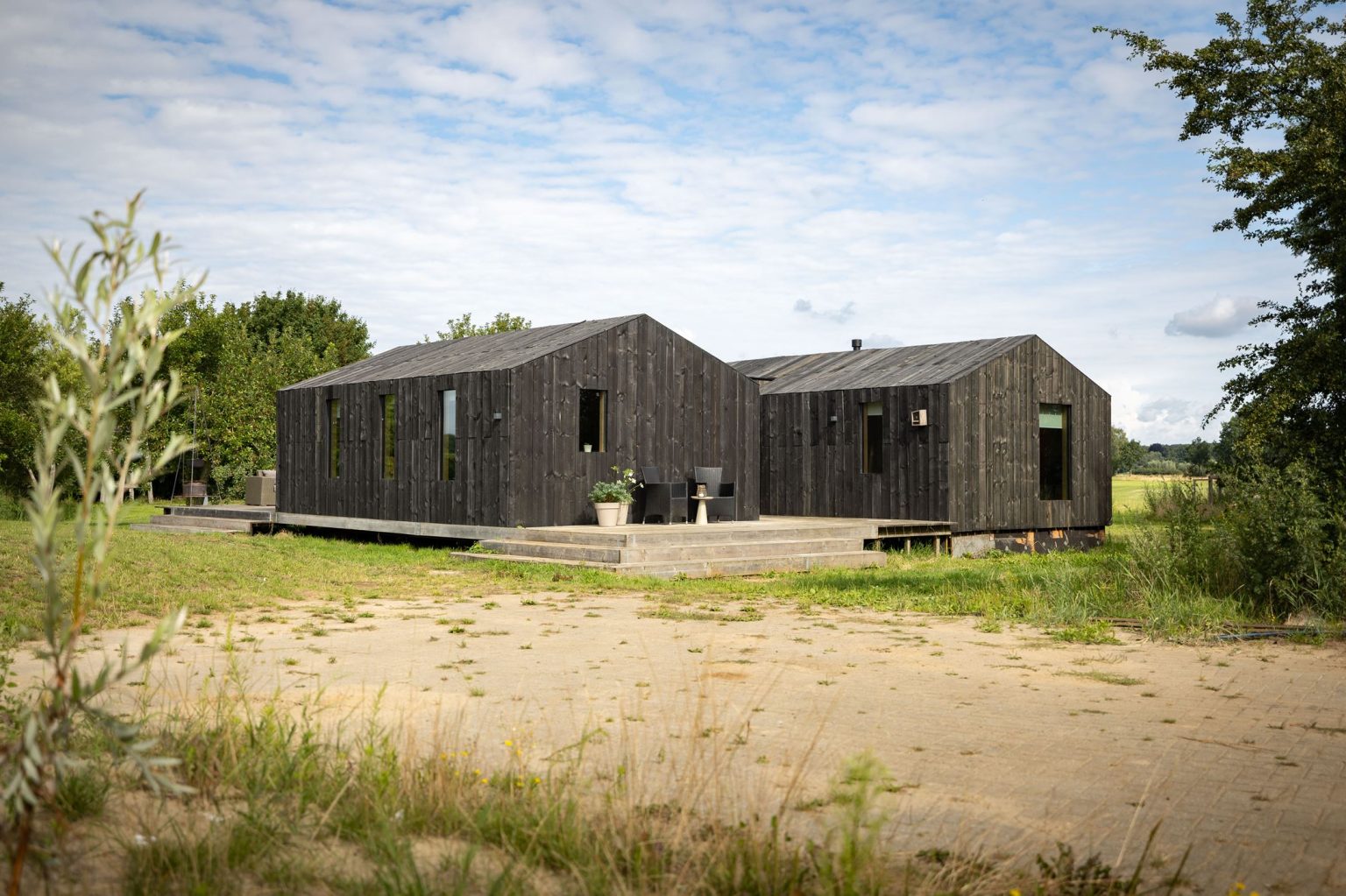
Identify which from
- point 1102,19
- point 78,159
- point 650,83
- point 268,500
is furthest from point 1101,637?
point 268,500

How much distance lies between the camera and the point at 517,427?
15656 mm

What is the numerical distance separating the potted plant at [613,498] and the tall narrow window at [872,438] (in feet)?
15.3

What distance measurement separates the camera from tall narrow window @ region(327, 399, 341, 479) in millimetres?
19375

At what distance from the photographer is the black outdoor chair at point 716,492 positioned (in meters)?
17.2

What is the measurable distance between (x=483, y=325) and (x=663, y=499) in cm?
2303

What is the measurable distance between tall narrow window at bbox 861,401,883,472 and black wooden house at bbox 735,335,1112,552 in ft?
0.08

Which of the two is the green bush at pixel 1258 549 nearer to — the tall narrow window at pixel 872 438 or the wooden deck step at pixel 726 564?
the wooden deck step at pixel 726 564

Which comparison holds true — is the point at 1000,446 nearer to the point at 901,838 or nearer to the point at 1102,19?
the point at 1102,19

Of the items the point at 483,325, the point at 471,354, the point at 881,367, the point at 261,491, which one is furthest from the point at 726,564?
the point at 483,325

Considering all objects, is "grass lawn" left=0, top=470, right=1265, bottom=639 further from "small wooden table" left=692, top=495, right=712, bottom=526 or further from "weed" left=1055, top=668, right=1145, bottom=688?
"small wooden table" left=692, top=495, right=712, bottom=526

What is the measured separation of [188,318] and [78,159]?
879 inches

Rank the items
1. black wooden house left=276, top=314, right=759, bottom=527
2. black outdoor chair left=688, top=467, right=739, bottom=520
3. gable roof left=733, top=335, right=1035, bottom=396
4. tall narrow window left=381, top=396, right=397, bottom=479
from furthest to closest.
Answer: gable roof left=733, top=335, right=1035, bottom=396 → tall narrow window left=381, top=396, right=397, bottom=479 → black outdoor chair left=688, top=467, right=739, bottom=520 → black wooden house left=276, top=314, right=759, bottom=527

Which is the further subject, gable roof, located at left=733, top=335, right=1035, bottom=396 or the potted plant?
gable roof, located at left=733, top=335, right=1035, bottom=396

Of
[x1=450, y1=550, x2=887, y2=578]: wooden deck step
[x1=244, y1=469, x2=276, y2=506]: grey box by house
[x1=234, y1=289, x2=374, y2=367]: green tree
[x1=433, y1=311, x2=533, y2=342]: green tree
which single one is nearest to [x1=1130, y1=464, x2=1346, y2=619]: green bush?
[x1=450, y1=550, x2=887, y2=578]: wooden deck step
